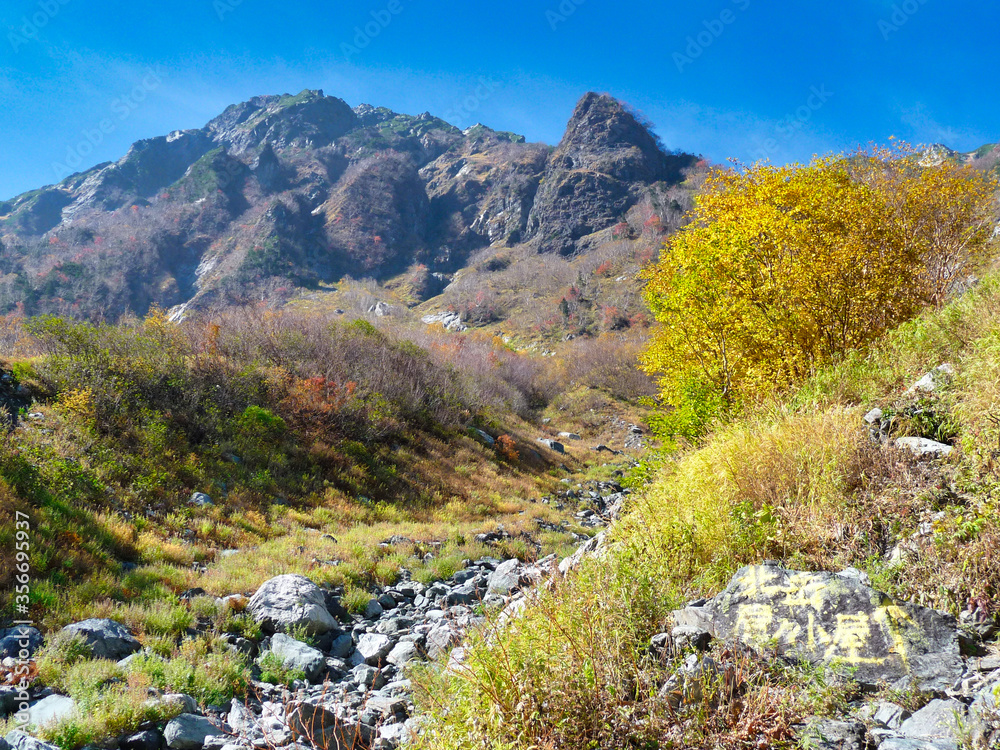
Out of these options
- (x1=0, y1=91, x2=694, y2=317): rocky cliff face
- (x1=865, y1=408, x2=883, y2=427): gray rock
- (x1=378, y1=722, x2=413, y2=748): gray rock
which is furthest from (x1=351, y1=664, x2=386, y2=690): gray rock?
(x1=0, y1=91, x2=694, y2=317): rocky cliff face

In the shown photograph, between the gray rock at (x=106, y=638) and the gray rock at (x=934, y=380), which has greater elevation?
the gray rock at (x=934, y=380)

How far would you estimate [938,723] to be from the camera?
241 centimetres

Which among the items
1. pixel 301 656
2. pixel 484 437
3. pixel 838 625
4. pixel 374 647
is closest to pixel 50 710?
pixel 301 656

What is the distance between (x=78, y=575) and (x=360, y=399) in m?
10.2

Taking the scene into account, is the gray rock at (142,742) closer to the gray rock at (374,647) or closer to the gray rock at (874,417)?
the gray rock at (374,647)

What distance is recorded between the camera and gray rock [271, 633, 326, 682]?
16.2ft

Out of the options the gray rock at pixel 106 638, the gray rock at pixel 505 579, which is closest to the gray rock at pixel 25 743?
the gray rock at pixel 106 638

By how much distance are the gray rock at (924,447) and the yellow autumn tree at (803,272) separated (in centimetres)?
349

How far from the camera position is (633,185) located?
359 feet

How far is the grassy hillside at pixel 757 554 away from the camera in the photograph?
112 inches

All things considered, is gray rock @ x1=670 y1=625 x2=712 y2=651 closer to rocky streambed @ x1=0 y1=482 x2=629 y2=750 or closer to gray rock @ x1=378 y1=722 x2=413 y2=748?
rocky streambed @ x1=0 y1=482 x2=629 y2=750

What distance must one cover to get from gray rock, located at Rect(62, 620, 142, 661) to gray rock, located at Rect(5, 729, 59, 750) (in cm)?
163

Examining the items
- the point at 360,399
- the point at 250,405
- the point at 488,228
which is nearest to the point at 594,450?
the point at 360,399

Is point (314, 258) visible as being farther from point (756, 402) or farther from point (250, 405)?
point (756, 402)
